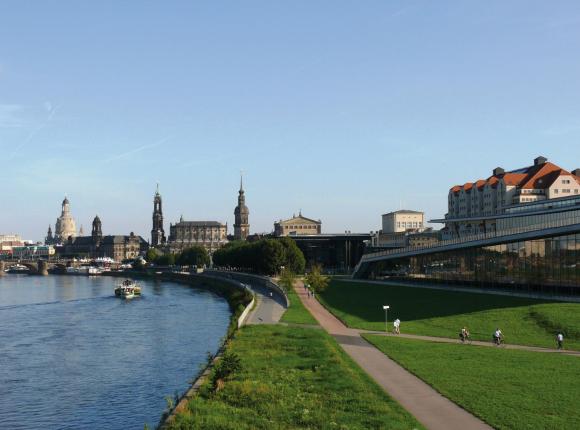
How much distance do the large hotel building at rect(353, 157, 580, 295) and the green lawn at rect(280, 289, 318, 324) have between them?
20.0 m

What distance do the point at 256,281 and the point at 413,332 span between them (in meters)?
86.5

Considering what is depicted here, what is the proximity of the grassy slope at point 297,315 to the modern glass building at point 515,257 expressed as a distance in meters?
19.8

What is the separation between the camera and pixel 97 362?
54906mm

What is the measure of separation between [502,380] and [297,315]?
36.2m

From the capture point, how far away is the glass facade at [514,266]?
63.5 metres

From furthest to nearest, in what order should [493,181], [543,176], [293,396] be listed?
[493,181] < [543,176] < [293,396]

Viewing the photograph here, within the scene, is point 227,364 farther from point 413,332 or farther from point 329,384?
point 413,332

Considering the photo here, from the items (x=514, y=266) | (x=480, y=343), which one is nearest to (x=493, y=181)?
(x=514, y=266)

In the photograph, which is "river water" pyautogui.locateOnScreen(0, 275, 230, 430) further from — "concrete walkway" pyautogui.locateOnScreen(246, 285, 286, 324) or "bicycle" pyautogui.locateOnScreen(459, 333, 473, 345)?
"bicycle" pyautogui.locateOnScreen(459, 333, 473, 345)

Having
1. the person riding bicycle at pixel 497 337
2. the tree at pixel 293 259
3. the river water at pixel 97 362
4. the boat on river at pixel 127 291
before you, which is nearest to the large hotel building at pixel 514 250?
the person riding bicycle at pixel 497 337

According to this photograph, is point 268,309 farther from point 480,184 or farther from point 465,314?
point 480,184

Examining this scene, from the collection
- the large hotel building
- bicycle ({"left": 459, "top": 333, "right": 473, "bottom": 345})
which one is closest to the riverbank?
bicycle ({"left": 459, "top": 333, "right": 473, "bottom": 345})

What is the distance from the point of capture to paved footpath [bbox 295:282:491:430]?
25.7m

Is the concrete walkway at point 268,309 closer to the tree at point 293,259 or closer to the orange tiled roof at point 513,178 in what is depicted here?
the tree at point 293,259
